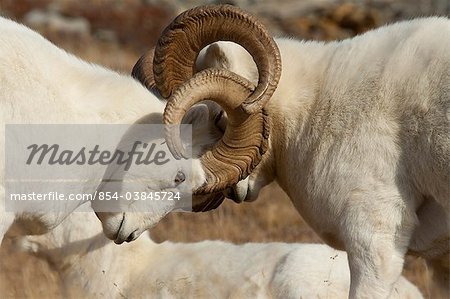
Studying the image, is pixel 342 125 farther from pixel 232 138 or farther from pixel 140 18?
pixel 140 18

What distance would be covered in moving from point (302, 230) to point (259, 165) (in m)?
5.96

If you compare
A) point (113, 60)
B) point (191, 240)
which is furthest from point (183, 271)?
point (113, 60)

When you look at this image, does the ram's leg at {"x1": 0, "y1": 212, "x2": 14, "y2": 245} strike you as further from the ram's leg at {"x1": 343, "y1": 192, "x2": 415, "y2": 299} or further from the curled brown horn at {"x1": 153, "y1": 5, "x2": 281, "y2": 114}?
the ram's leg at {"x1": 343, "y1": 192, "x2": 415, "y2": 299}

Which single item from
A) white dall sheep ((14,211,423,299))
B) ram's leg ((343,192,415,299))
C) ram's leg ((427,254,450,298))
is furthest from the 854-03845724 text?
ram's leg ((427,254,450,298))

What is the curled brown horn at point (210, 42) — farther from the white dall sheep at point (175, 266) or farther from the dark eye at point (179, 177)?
the white dall sheep at point (175, 266)

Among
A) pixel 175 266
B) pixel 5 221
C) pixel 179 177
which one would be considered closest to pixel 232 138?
pixel 179 177

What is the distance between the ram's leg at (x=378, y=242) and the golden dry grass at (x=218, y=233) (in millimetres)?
2949

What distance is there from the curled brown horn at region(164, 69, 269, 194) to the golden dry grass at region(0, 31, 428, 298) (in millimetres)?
2054

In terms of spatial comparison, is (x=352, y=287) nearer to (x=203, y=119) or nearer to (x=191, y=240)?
(x=203, y=119)

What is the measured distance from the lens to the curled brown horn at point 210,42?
8.42m

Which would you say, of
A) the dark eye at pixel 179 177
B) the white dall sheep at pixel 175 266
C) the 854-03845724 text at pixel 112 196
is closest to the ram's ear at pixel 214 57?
the dark eye at pixel 179 177

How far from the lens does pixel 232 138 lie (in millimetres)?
8750

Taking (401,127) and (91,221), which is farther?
(91,221)

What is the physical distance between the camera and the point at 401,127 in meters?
8.05
